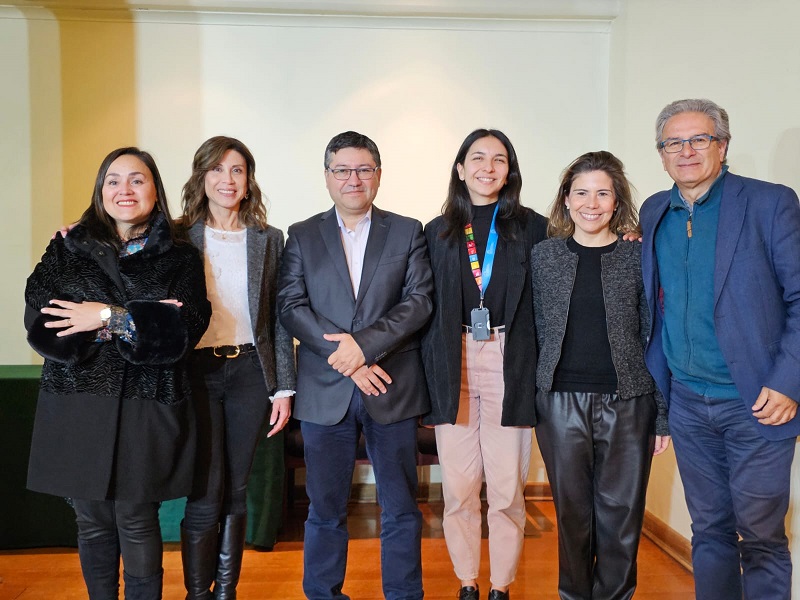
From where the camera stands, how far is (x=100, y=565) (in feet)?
7.62

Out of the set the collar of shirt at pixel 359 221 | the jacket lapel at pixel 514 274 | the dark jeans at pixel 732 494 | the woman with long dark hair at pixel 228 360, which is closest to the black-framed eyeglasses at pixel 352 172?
the collar of shirt at pixel 359 221

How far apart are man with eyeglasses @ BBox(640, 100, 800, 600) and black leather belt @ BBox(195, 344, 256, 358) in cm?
142

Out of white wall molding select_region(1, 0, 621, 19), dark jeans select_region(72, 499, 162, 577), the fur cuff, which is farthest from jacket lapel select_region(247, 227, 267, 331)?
white wall molding select_region(1, 0, 621, 19)

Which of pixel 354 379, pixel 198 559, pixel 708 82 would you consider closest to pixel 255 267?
pixel 354 379

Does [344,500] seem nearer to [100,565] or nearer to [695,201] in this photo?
[100,565]

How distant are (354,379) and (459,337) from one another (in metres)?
0.42

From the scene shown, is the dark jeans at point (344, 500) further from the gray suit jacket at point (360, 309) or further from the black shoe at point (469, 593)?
the black shoe at point (469, 593)

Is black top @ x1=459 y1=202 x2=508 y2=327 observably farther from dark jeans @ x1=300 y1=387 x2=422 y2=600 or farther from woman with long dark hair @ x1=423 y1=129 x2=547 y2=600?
dark jeans @ x1=300 y1=387 x2=422 y2=600

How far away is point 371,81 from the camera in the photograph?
4.33 metres

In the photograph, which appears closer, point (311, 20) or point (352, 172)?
point (352, 172)

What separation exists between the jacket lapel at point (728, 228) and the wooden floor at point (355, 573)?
5.24 ft

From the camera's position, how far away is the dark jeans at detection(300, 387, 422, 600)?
2.57m

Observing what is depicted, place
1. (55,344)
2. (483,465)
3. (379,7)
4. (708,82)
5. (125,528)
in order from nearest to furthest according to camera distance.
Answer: (55,344), (125,528), (483,465), (708,82), (379,7)

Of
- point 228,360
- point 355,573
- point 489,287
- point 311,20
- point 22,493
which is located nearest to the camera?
point 228,360
